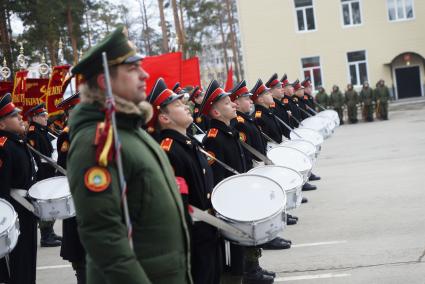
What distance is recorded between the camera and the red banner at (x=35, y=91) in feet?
37.4

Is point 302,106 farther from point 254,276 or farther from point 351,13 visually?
point 351,13

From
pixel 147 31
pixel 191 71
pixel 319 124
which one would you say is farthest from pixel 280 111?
pixel 147 31

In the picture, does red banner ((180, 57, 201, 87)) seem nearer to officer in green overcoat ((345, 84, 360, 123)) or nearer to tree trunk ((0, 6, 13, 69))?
tree trunk ((0, 6, 13, 69))

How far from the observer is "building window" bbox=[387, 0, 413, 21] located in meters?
35.4

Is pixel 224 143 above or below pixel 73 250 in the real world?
above

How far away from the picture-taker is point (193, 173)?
427 centimetres

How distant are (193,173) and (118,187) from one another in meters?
1.76

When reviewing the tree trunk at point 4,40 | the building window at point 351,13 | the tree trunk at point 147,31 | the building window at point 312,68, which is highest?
the tree trunk at point 147,31

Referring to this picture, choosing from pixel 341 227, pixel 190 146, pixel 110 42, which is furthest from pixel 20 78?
pixel 110 42

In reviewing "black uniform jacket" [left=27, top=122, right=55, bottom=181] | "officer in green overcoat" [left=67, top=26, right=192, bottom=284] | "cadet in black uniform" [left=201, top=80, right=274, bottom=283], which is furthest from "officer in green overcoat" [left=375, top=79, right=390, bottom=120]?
"officer in green overcoat" [left=67, top=26, right=192, bottom=284]

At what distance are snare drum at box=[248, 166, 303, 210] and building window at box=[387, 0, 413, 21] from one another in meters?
31.5

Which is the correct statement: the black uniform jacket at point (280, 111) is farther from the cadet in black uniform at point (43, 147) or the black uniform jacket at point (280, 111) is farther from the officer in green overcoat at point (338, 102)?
the officer in green overcoat at point (338, 102)

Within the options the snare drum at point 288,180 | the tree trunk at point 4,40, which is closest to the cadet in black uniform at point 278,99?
the snare drum at point 288,180

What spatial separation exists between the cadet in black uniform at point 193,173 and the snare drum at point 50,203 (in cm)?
199
